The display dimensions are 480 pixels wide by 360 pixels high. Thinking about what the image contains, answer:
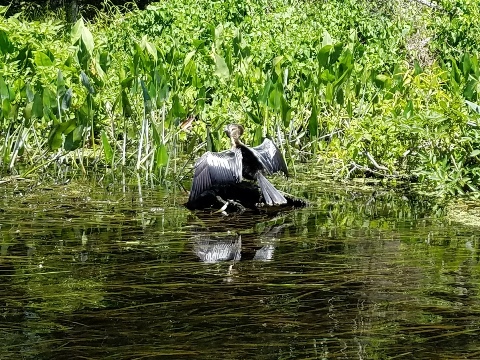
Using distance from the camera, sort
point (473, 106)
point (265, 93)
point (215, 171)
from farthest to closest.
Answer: point (265, 93), point (215, 171), point (473, 106)

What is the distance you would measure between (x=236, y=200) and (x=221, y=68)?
6.82ft

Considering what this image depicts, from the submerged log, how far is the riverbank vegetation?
2.73 feet

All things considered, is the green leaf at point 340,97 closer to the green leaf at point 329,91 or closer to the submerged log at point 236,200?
the green leaf at point 329,91

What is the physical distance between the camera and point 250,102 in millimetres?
8852

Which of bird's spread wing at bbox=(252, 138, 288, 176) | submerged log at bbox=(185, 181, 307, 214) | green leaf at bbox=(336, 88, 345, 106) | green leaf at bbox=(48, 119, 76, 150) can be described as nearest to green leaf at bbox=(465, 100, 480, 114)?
submerged log at bbox=(185, 181, 307, 214)

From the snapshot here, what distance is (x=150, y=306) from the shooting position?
392cm

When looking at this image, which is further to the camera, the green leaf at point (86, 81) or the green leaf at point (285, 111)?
the green leaf at point (285, 111)

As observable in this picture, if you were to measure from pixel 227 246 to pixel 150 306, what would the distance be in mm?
1452

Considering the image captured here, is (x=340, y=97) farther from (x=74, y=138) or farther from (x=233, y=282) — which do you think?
(x=233, y=282)

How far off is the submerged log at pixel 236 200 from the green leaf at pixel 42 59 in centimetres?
197

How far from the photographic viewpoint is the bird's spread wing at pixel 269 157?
22.5ft

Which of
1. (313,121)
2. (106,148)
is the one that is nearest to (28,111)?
(106,148)

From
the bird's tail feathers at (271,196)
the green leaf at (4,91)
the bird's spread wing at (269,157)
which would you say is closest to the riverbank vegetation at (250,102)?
the green leaf at (4,91)

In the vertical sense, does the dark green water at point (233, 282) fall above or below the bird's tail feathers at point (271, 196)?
below
